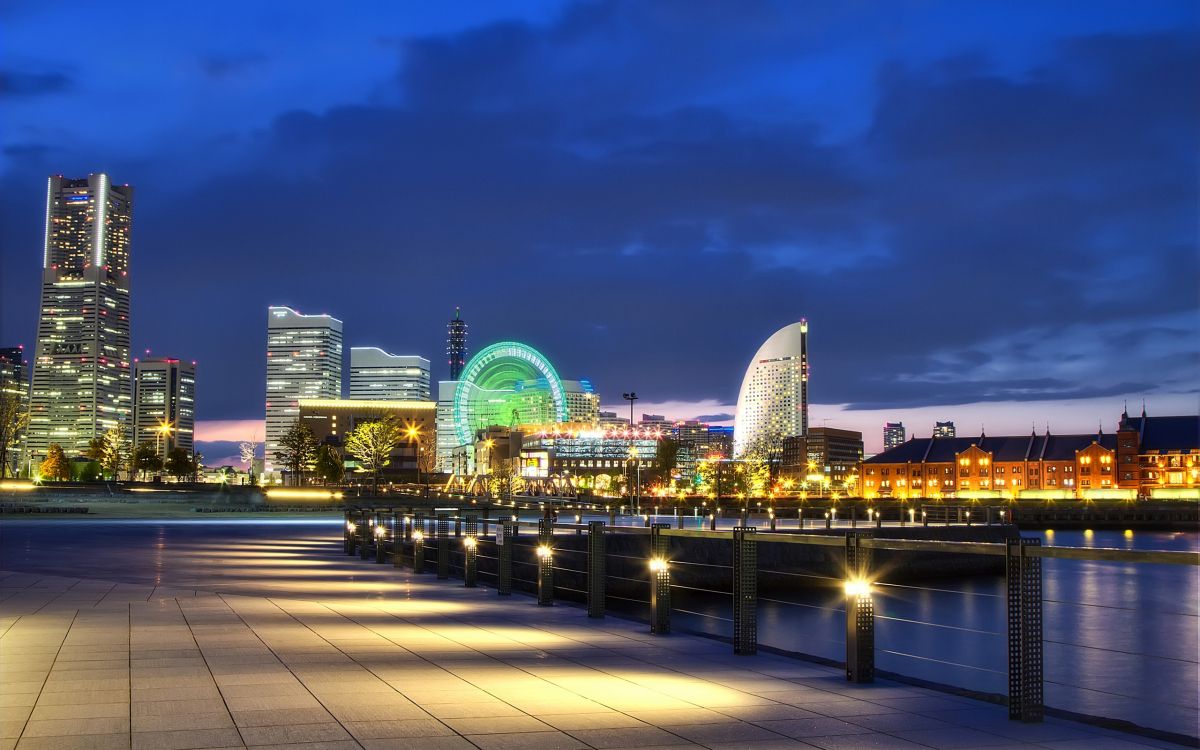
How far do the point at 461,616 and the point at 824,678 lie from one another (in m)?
6.78

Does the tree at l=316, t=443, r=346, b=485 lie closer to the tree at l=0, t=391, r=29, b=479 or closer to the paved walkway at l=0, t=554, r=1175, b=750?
the tree at l=0, t=391, r=29, b=479

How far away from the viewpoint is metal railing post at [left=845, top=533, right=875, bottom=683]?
412 inches

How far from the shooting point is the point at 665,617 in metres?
13.8

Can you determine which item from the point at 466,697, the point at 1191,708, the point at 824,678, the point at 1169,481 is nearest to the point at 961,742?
the point at 824,678

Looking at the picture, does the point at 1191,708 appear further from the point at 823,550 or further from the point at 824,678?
the point at 823,550

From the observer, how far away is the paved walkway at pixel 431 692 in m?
7.82

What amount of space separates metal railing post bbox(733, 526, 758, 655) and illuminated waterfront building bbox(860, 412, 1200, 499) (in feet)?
552

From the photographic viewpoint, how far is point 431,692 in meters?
9.61

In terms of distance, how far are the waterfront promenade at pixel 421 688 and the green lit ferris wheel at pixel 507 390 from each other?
161m

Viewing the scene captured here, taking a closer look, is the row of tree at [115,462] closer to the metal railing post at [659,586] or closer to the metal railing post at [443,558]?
the metal railing post at [443,558]

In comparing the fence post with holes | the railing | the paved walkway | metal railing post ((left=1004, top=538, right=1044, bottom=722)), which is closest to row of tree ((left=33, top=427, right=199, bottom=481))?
the railing

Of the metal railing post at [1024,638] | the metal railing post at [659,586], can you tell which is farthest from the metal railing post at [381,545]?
the metal railing post at [1024,638]

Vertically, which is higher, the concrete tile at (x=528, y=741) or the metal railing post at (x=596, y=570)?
the metal railing post at (x=596, y=570)

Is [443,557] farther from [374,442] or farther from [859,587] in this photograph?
[374,442]
